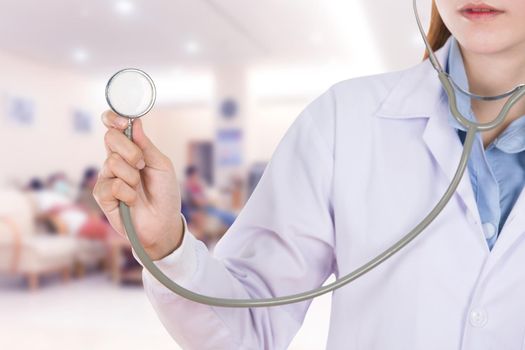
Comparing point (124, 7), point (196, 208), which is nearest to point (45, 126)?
point (124, 7)

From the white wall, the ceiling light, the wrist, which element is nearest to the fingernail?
the wrist

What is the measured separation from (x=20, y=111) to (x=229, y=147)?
10.7 feet

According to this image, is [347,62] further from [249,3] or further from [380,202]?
[380,202]

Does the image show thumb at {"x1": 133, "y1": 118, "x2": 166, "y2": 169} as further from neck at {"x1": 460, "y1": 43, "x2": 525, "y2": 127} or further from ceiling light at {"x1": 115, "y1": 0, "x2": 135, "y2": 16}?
ceiling light at {"x1": 115, "y1": 0, "x2": 135, "y2": 16}

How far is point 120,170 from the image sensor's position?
46 cm

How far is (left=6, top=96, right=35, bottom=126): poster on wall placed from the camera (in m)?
4.89

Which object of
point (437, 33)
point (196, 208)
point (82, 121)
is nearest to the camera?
point (437, 33)

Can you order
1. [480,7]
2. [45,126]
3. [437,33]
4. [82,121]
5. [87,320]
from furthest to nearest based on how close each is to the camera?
[82,121], [45,126], [87,320], [437,33], [480,7]

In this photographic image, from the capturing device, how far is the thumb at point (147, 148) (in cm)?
47

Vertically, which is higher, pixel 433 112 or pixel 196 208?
pixel 433 112

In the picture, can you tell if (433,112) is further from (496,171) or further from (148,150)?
(148,150)

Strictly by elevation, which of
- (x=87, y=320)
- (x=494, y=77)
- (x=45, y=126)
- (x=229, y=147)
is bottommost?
(x=87, y=320)

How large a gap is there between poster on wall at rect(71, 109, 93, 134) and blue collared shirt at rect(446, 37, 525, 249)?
18.4 feet

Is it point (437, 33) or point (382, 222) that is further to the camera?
point (437, 33)
